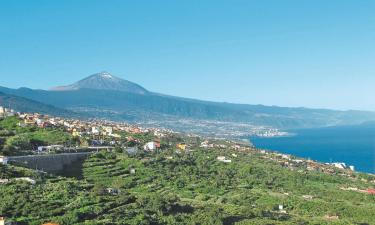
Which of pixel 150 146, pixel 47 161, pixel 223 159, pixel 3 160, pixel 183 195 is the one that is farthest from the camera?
pixel 150 146

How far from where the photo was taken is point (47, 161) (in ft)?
163

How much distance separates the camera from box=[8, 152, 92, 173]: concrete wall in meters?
47.7

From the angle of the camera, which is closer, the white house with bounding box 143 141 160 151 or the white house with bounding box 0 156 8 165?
the white house with bounding box 0 156 8 165

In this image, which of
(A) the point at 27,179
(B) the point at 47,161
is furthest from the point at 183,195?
(A) the point at 27,179

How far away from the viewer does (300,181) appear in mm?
61875

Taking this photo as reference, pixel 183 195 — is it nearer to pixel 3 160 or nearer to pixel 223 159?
pixel 3 160

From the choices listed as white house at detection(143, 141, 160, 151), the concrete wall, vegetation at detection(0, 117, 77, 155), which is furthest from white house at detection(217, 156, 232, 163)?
the concrete wall

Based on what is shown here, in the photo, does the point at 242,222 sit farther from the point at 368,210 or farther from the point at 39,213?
the point at 368,210

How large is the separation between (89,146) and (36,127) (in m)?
8.53

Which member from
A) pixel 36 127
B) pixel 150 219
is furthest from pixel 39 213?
pixel 36 127

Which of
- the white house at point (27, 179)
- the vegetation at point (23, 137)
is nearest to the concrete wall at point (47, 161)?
the vegetation at point (23, 137)

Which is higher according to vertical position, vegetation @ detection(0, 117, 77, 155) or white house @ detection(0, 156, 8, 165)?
vegetation @ detection(0, 117, 77, 155)

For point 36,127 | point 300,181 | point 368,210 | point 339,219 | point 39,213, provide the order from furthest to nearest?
point 36,127 < point 300,181 < point 368,210 < point 339,219 < point 39,213

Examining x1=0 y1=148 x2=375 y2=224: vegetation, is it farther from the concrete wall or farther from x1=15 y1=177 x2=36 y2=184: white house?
the concrete wall
